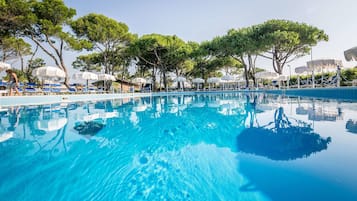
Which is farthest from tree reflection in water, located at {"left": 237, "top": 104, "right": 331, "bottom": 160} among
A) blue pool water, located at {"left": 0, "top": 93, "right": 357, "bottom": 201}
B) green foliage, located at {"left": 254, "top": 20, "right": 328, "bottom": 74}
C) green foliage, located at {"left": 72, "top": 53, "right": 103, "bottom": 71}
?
green foliage, located at {"left": 72, "top": 53, "right": 103, "bottom": 71}

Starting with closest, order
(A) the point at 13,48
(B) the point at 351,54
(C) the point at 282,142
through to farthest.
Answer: (C) the point at 282,142
(B) the point at 351,54
(A) the point at 13,48

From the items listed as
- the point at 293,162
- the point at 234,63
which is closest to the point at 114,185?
the point at 293,162

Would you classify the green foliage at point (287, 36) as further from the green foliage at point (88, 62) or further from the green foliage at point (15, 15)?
the green foliage at point (88, 62)

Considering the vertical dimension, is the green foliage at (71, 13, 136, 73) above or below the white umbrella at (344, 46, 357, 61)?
above

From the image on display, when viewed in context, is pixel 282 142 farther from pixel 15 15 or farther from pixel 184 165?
pixel 15 15

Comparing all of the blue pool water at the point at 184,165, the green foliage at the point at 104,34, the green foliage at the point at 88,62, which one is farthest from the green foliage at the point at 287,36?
the green foliage at the point at 88,62

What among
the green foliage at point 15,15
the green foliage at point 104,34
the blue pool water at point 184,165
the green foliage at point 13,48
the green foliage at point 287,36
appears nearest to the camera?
the blue pool water at point 184,165

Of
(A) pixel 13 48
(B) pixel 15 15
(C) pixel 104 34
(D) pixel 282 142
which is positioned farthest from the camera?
(C) pixel 104 34

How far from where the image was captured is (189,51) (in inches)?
838

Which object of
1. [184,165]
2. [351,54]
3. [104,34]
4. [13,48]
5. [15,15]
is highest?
[104,34]

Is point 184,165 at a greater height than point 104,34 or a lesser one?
lesser

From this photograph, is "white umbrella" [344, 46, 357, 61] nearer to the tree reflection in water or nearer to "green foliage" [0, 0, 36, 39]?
the tree reflection in water

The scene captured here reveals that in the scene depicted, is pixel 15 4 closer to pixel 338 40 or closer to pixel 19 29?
pixel 19 29

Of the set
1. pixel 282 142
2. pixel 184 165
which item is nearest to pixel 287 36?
pixel 282 142
